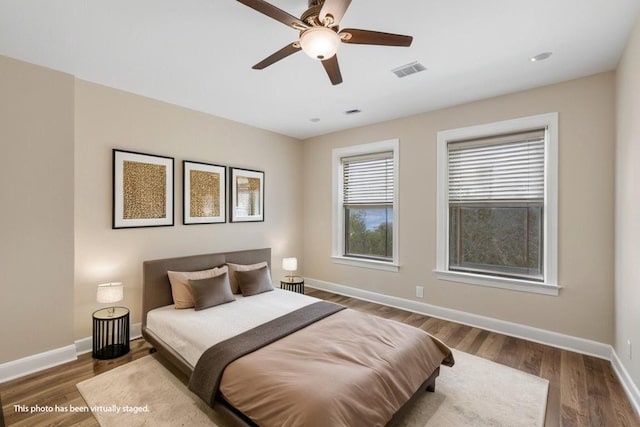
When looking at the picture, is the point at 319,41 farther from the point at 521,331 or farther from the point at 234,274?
the point at 521,331

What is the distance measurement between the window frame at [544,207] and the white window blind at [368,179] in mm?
807

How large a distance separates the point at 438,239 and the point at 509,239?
0.81 m

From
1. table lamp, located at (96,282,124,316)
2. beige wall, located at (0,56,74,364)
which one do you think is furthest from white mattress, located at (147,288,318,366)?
beige wall, located at (0,56,74,364)

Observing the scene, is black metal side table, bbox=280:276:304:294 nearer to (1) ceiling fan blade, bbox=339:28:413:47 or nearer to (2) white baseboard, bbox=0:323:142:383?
(2) white baseboard, bbox=0:323:142:383

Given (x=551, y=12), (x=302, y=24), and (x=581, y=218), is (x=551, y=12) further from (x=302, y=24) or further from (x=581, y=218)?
(x=581, y=218)

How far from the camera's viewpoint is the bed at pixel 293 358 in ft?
5.55

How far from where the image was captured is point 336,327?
2600 millimetres

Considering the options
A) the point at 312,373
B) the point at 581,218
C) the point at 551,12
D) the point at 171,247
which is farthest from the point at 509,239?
the point at 171,247

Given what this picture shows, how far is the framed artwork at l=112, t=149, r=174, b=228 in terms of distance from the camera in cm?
331

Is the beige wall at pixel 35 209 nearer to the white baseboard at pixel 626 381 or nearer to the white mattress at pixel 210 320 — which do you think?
the white mattress at pixel 210 320

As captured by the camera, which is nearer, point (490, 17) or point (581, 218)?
point (490, 17)

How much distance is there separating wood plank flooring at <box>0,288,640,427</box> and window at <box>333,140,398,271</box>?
1589mm

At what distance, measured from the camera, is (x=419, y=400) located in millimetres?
2340

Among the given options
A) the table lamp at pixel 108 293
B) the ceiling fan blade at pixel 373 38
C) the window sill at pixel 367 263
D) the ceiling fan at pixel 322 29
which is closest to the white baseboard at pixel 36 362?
the table lamp at pixel 108 293
